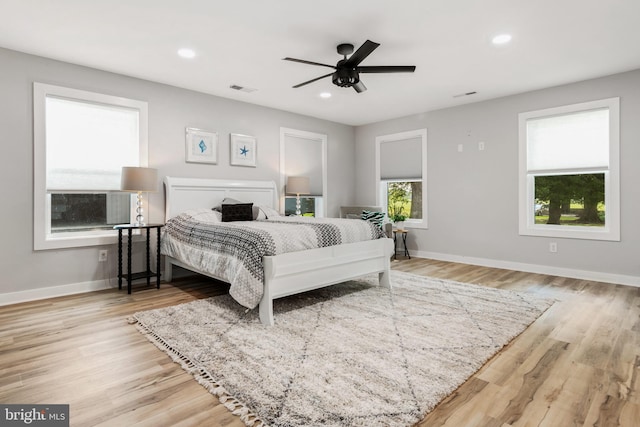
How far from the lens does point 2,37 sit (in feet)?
10.4

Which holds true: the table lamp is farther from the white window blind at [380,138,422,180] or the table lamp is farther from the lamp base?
the white window blind at [380,138,422,180]

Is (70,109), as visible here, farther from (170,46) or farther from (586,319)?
(586,319)

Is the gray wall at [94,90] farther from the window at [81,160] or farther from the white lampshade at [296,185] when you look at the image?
the white lampshade at [296,185]

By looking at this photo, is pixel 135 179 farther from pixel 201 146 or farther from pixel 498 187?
pixel 498 187

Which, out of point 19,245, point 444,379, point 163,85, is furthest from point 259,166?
point 444,379

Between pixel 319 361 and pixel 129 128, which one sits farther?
pixel 129 128

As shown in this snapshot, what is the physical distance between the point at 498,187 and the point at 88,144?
542 centimetres

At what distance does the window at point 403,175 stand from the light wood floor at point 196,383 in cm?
318

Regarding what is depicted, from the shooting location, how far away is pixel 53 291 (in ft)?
12.0

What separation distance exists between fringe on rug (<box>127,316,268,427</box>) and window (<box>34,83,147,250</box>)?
198 centimetres

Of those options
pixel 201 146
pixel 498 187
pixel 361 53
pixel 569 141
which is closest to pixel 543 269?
pixel 498 187

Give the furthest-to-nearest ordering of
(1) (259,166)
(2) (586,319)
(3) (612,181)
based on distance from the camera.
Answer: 1. (1) (259,166)
2. (3) (612,181)
3. (2) (586,319)

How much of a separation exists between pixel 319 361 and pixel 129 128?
12.0 ft

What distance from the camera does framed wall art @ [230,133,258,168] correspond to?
5094mm
